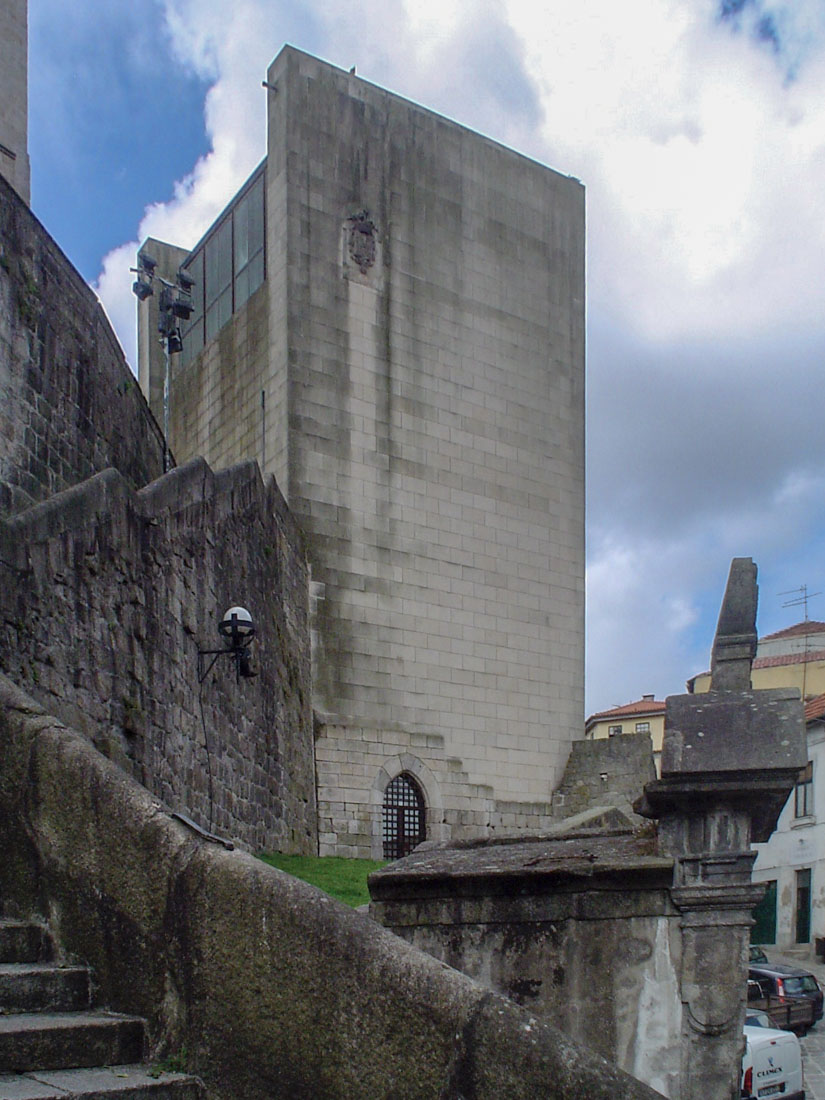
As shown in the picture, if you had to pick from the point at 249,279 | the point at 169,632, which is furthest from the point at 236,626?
the point at 249,279

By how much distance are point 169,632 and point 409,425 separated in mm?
12113

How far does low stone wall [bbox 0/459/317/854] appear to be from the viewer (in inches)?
281

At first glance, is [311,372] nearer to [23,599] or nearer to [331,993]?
[23,599]

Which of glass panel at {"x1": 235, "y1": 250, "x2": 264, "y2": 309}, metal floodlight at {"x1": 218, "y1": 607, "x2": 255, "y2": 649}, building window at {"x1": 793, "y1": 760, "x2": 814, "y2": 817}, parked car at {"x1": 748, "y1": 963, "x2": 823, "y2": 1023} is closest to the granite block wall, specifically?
glass panel at {"x1": 235, "y1": 250, "x2": 264, "y2": 309}

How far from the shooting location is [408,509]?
21.3 meters

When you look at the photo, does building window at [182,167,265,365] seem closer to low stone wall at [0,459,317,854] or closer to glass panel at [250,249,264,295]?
glass panel at [250,249,264,295]

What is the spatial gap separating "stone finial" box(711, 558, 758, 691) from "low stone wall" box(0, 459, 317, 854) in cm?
347

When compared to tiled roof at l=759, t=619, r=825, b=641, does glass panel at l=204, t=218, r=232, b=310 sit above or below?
above

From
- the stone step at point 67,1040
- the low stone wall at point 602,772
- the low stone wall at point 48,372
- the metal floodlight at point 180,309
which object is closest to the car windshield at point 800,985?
the low stone wall at point 602,772

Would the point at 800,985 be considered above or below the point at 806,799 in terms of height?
below

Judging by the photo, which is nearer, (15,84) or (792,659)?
(15,84)

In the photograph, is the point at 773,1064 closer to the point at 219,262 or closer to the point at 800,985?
the point at 800,985

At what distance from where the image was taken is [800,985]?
17656mm

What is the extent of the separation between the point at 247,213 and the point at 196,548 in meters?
12.7
